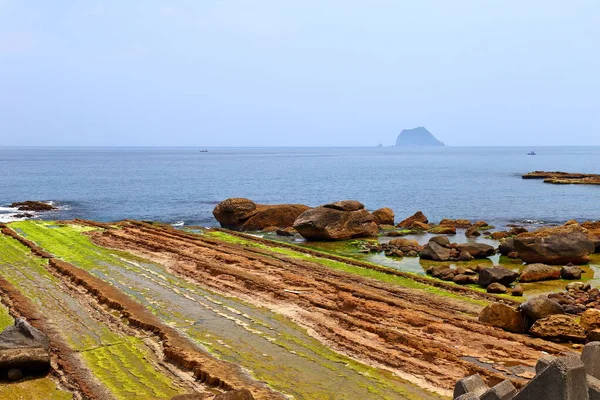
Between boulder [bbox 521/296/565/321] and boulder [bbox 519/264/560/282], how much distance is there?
847 centimetres

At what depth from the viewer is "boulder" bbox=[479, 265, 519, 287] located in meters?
25.9

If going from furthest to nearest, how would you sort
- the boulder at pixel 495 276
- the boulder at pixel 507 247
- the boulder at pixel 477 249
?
the boulder at pixel 507 247, the boulder at pixel 477 249, the boulder at pixel 495 276

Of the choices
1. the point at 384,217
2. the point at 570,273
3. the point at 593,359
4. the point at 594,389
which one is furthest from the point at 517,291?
the point at 384,217

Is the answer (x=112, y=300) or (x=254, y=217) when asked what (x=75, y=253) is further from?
(x=254, y=217)

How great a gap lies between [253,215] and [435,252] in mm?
19876

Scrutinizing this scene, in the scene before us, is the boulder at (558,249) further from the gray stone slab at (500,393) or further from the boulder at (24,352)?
the boulder at (24,352)

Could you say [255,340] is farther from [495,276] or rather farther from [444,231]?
[444,231]

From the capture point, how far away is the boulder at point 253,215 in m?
49.5

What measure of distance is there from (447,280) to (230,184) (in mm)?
94244

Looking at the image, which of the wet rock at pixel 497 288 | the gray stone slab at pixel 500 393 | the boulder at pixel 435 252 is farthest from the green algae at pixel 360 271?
the gray stone slab at pixel 500 393

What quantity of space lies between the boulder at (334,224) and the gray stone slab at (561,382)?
104 ft

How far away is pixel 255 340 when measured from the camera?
17172mm

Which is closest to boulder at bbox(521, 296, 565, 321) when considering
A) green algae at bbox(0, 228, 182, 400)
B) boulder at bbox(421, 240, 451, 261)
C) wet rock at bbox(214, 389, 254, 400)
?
wet rock at bbox(214, 389, 254, 400)

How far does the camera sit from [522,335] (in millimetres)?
18172
